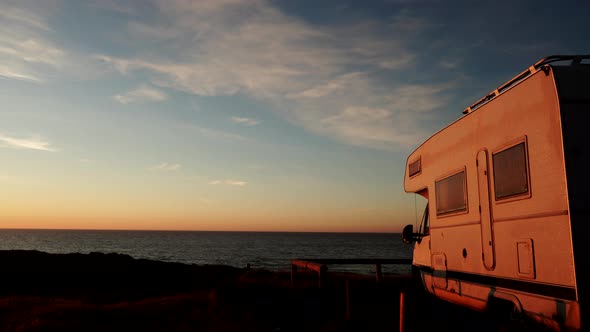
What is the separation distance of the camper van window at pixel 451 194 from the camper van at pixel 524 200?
0.02 metres

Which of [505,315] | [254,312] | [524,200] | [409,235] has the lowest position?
[254,312]

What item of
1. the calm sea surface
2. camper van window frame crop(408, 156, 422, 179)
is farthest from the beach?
the calm sea surface

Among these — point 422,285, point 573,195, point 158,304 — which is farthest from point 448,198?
point 158,304

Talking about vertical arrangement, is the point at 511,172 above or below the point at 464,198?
above

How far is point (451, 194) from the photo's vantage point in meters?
7.57

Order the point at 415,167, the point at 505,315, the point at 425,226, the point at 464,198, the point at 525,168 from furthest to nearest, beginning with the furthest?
the point at 415,167
the point at 425,226
the point at 464,198
the point at 505,315
the point at 525,168

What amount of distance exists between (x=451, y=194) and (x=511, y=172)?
180 cm

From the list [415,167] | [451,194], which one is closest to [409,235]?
[415,167]

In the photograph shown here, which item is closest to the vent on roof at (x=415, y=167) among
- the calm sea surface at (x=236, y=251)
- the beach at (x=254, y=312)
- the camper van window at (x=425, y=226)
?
the camper van window at (x=425, y=226)

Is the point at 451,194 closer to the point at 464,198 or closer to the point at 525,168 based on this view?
the point at 464,198

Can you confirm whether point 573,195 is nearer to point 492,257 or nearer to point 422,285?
point 492,257

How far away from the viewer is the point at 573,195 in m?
4.78

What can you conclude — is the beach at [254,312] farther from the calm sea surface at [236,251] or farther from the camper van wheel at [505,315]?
the calm sea surface at [236,251]

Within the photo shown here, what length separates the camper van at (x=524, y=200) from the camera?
481cm
